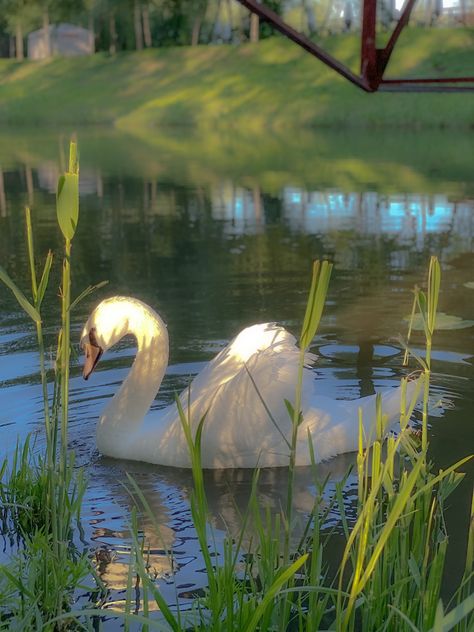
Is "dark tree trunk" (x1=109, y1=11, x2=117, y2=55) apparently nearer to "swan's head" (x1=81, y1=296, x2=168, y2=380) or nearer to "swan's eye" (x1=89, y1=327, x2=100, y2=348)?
"swan's head" (x1=81, y1=296, x2=168, y2=380)

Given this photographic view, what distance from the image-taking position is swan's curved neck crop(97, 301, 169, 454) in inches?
218

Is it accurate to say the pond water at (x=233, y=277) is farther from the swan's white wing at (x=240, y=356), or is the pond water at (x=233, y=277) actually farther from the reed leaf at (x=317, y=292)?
the reed leaf at (x=317, y=292)

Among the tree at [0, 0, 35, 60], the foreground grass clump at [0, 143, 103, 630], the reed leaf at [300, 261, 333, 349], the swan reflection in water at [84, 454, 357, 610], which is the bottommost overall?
the swan reflection in water at [84, 454, 357, 610]

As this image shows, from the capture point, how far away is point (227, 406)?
5098 millimetres

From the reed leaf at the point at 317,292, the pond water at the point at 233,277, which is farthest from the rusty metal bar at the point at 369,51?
the reed leaf at the point at 317,292

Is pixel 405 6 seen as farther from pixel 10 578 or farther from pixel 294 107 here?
pixel 294 107

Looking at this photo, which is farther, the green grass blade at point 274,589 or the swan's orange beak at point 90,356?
the swan's orange beak at point 90,356

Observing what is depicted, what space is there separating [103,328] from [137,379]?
1.16 ft

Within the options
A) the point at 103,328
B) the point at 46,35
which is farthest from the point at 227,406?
the point at 46,35

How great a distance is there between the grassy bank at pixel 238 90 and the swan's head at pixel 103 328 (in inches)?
1325

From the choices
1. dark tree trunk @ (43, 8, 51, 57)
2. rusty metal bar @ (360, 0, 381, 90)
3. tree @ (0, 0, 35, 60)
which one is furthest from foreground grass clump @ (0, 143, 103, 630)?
dark tree trunk @ (43, 8, 51, 57)

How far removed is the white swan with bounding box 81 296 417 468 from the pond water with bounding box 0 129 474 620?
12 centimetres

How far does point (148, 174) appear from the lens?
75.3 ft

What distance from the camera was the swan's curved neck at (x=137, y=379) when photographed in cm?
554
